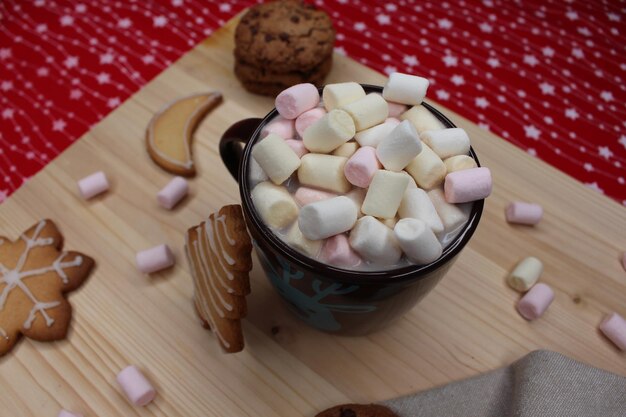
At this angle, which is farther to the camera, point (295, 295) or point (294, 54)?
point (294, 54)

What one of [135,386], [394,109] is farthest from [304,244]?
[135,386]

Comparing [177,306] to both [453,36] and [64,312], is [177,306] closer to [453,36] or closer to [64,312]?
[64,312]

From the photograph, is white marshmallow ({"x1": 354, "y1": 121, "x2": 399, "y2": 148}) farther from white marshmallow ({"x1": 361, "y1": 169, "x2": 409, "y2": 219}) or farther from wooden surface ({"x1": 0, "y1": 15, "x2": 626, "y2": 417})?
wooden surface ({"x1": 0, "y1": 15, "x2": 626, "y2": 417})

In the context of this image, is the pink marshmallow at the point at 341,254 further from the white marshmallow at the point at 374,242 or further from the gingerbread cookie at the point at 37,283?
the gingerbread cookie at the point at 37,283

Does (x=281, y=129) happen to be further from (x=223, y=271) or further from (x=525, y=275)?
(x=525, y=275)

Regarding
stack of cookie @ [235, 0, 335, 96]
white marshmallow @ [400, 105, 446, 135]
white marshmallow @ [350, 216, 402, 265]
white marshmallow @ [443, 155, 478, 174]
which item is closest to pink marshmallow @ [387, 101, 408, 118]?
white marshmallow @ [400, 105, 446, 135]

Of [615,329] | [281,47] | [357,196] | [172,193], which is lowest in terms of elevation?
[615,329]

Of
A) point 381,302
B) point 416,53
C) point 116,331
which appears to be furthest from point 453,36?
point 116,331
